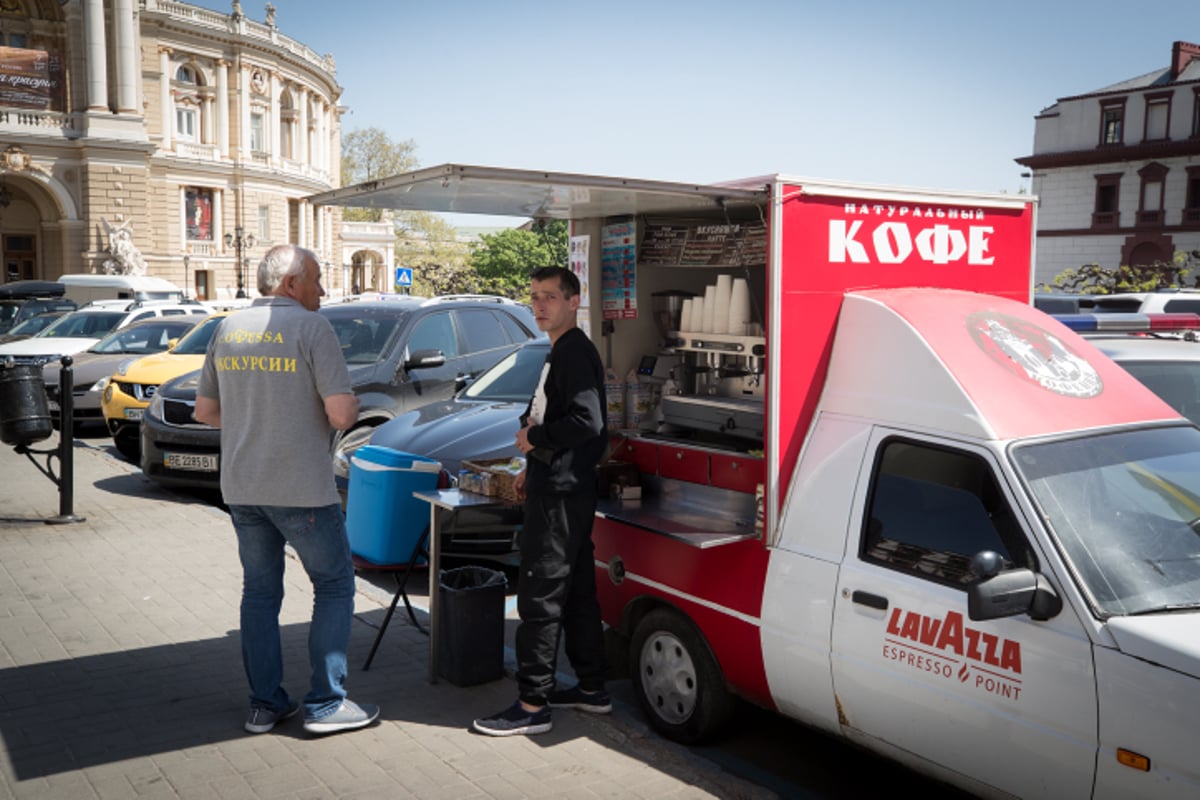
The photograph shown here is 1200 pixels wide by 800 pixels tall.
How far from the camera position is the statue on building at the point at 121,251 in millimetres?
59500

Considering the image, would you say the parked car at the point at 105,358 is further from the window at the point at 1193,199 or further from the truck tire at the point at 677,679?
the window at the point at 1193,199

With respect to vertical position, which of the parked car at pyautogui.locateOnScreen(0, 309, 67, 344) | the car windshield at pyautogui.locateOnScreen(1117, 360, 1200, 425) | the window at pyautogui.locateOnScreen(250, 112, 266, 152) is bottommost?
the parked car at pyautogui.locateOnScreen(0, 309, 67, 344)

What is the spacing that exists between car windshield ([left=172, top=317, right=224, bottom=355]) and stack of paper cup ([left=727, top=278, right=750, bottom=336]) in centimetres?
910

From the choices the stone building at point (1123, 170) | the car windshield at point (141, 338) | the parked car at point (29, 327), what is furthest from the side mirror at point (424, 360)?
the stone building at point (1123, 170)

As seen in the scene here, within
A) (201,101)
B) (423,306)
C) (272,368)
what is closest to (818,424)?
(272,368)

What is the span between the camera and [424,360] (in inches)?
384

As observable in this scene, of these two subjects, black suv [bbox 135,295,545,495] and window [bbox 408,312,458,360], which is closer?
black suv [bbox 135,295,545,495]

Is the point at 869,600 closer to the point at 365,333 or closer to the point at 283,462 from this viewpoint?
the point at 283,462

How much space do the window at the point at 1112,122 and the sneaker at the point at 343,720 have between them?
184ft

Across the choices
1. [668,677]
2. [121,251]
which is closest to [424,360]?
[668,677]

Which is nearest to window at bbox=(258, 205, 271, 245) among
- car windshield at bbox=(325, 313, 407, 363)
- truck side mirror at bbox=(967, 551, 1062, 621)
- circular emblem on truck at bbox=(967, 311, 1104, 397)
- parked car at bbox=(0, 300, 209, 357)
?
parked car at bbox=(0, 300, 209, 357)

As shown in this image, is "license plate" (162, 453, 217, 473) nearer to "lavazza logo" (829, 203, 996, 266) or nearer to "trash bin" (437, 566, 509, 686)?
"trash bin" (437, 566, 509, 686)

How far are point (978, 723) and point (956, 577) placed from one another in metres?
0.50

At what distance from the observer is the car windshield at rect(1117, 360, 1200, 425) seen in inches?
246
